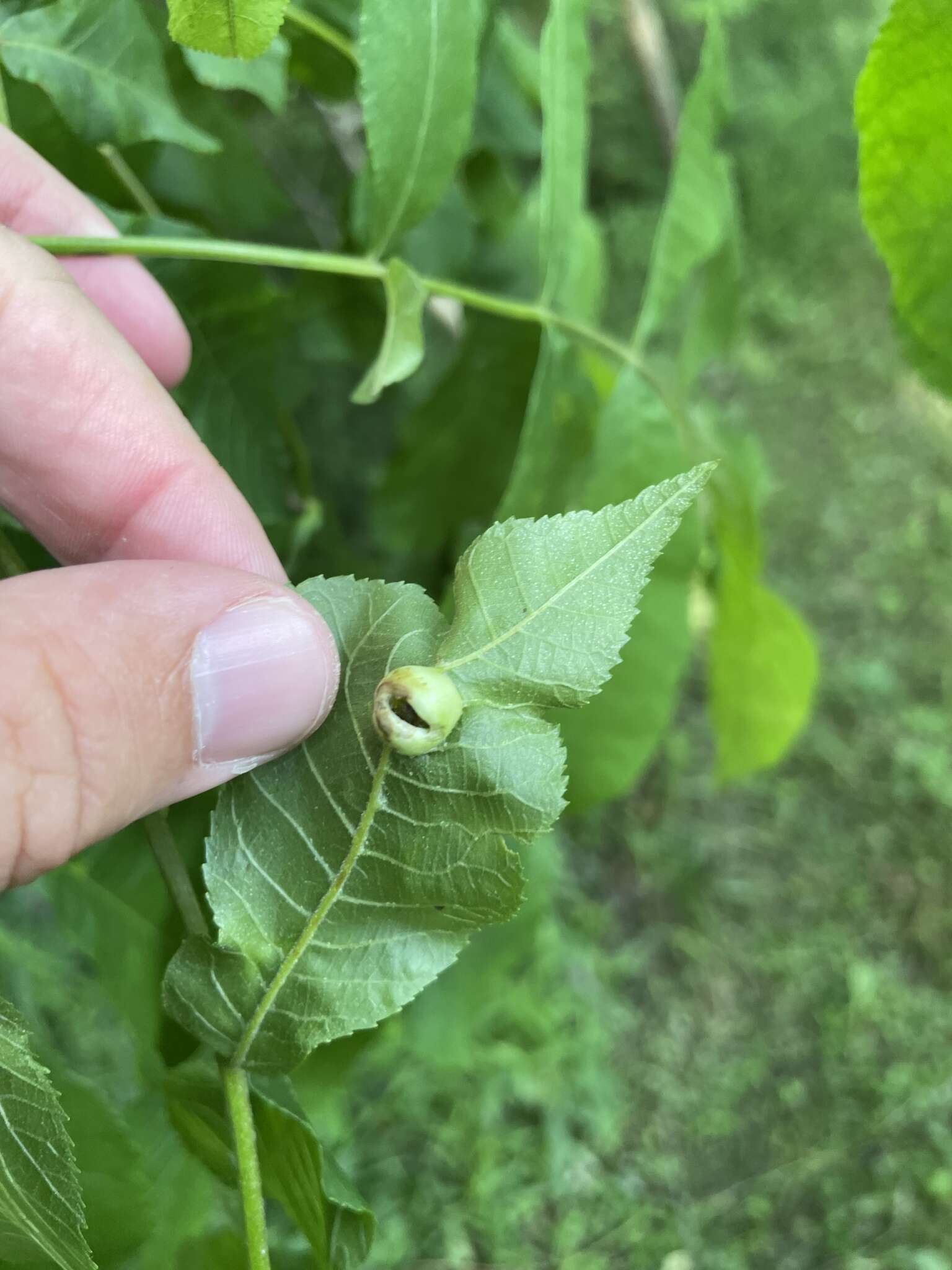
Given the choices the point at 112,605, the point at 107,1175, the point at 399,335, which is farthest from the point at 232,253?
the point at 107,1175

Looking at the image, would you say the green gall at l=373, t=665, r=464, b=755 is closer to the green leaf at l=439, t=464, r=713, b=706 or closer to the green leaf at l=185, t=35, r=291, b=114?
the green leaf at l=439, t=464, r=713, b=706

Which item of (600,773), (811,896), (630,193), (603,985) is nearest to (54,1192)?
(600,773)

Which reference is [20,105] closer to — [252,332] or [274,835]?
[252,332]

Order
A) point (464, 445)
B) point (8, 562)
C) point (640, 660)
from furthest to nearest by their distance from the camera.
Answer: point (464, 445), point (640, 660), point (8, 562)

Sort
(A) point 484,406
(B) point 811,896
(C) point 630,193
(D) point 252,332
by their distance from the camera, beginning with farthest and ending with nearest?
(C) point 630,193 < (B) point 811,896 < (A) point 484,406 < (D) point 252,332

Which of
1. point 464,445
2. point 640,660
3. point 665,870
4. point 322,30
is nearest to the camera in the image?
point 322,30

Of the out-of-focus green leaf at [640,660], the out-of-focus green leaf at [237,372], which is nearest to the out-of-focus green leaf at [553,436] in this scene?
the out-of-focus green leaf at [640,660]

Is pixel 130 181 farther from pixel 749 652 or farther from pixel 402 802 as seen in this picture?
pixel 749 652

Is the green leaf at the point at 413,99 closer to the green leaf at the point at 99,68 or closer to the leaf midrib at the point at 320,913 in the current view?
the green leaf at the point at 99,68
